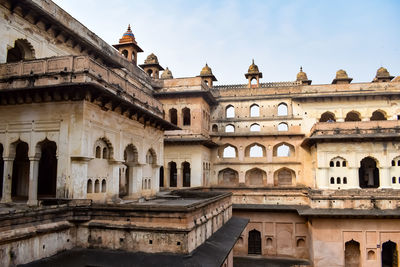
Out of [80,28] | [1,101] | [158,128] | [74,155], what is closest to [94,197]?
[74,155]

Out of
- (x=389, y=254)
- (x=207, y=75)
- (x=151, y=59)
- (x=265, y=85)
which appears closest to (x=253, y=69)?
(x=265, y=85)

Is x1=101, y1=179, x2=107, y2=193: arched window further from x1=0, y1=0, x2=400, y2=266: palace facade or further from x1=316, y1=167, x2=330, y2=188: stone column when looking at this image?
x1=316, y1=167, x2=330, y2=188: stone column

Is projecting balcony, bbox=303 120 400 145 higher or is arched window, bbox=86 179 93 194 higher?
projecting balcony, bbox=303 120 400 145

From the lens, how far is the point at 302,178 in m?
27.1

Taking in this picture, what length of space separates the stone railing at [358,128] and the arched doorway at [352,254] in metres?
6.97

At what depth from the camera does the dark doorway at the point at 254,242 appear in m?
23.0

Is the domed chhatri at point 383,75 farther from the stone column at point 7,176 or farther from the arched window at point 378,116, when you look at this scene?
the stone column at point 7,176

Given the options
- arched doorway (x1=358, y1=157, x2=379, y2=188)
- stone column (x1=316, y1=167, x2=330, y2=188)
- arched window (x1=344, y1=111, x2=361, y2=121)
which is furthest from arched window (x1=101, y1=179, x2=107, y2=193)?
arched doorway (x1=358, y1=157, x2=379, y2=188)

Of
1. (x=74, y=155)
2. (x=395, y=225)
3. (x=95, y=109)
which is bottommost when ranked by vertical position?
(x=395, y=225)

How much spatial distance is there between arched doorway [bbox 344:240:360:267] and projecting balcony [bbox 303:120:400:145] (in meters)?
6.62

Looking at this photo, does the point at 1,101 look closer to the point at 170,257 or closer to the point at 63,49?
the point at 63,49

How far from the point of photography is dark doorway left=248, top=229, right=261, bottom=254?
23.0 metres

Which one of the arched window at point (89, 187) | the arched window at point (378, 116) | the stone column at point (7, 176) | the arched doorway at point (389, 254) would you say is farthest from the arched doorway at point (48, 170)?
the arched window at point (378, 116)

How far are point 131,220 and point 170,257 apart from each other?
1.51 metres
